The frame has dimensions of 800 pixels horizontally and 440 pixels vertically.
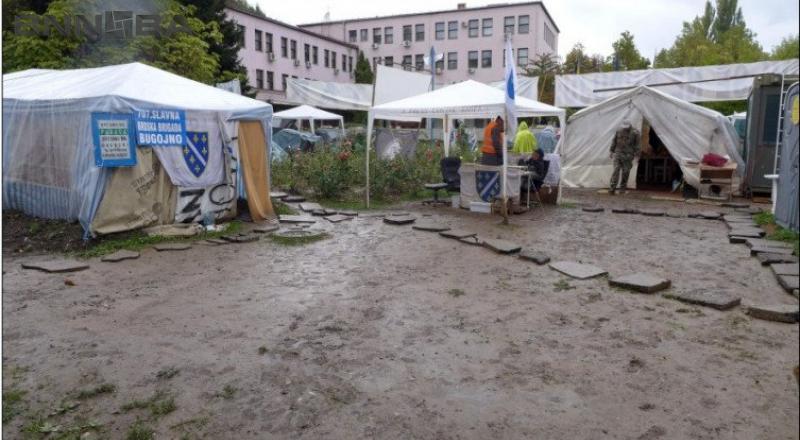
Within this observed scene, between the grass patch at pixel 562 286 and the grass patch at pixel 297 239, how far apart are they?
4.23 meters

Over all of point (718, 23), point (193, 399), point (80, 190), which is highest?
point (718, 23)

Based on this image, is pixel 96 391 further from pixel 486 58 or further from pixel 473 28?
pixel 473 28

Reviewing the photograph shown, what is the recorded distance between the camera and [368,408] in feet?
12.6

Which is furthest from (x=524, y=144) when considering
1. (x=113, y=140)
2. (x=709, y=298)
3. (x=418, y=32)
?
(x=418, y=32)

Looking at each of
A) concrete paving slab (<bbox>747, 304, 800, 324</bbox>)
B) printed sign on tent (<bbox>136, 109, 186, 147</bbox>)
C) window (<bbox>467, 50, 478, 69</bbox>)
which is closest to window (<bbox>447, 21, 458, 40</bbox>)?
window (<bbox>467, 50, 478, 69</bbox>)

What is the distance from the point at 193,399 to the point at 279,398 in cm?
58

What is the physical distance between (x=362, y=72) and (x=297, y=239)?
4443cm

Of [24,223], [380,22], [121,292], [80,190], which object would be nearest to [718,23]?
[121,292]

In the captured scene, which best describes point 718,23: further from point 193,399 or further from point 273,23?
point 273,23

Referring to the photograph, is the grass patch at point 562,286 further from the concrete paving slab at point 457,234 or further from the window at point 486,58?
the window at point 486,58

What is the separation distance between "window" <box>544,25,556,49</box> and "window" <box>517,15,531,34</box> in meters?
2.57

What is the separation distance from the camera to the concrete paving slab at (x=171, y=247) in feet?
29.0

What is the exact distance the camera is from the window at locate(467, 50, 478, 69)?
182ft

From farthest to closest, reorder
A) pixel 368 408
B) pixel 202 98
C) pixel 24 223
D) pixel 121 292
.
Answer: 1. pixel 202 98
2. pixel 24 223
3. pixel 121 292
4. pixel 368 408
